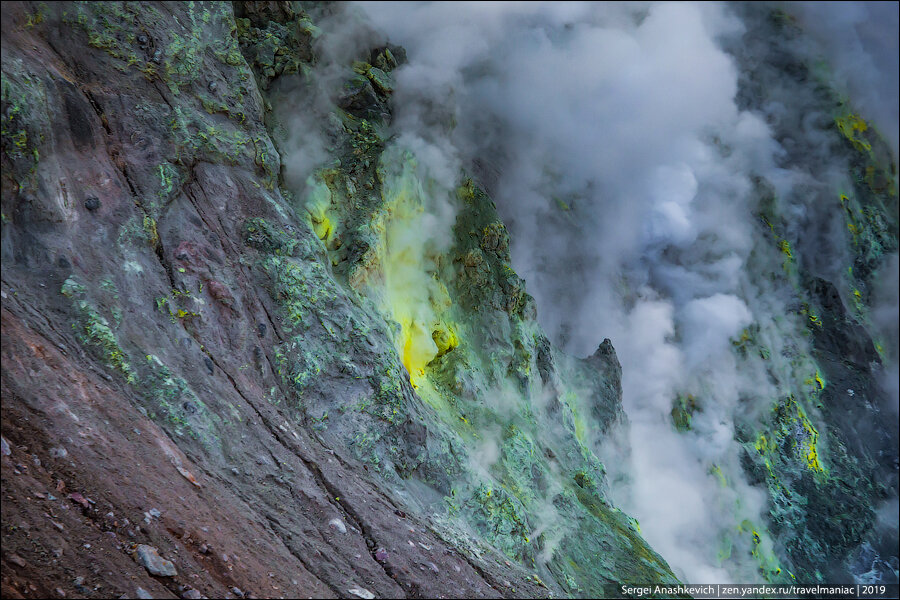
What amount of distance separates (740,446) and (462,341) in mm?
35075

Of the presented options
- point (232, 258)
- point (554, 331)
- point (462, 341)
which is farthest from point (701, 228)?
point (232, 258)

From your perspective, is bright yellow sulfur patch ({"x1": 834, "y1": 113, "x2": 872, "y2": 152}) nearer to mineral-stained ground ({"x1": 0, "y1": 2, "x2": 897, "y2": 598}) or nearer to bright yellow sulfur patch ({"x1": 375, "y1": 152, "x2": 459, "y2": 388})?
mineral-stained ground ({"x1": 0, "y1": 2, "x2": 897, "y2": 598})

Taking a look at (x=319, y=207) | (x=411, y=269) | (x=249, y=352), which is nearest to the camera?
(x=249, y=352)

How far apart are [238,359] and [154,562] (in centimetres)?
647

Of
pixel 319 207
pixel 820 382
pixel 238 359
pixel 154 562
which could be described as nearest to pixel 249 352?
pixel 238 359

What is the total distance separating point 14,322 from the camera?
1125 centimetres

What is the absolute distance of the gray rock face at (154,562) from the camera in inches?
378

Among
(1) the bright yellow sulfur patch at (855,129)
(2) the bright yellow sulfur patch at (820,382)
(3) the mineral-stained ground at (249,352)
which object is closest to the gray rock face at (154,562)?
(3) the mineral-stained ground at (249,352)

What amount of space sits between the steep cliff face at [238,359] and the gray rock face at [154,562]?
0.10 metres

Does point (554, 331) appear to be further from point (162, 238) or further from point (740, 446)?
point (162, 238)

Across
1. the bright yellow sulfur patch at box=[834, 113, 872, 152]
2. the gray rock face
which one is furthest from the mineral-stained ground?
the bright yellow sulfur patch at box=[834, 113, 872, 152]

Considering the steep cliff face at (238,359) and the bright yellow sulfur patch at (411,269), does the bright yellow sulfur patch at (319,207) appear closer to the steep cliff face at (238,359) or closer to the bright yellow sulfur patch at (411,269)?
the steep cliff face at (238,359)

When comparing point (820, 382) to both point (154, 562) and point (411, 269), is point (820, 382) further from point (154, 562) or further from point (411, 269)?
point (154, 562)

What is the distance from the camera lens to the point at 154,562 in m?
9.70
